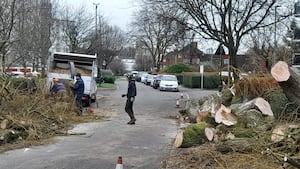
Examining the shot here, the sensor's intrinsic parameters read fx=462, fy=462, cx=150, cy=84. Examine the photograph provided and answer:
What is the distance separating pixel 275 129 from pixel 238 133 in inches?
58.2

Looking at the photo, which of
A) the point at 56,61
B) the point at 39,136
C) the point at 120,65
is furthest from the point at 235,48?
the point at 120,65

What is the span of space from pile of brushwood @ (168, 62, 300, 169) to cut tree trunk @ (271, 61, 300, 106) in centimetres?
2

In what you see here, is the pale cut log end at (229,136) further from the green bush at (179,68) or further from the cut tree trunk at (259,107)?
the green bush at (179,68)

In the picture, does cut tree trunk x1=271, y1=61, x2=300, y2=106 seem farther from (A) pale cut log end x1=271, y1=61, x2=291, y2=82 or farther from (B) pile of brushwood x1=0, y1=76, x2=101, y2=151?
(B) pile of brushwood x1=0, y1=76, x2=101, y2=151

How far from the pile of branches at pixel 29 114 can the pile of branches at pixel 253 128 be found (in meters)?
4.18

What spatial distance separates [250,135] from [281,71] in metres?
1.70

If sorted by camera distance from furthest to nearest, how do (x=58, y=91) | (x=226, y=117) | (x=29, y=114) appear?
(x=58, y=91) → (x=29, y=114) → (x=226, y=117)

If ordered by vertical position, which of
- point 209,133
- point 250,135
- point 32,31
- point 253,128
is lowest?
point 209,133

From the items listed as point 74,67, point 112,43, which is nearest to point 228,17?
point 74,67

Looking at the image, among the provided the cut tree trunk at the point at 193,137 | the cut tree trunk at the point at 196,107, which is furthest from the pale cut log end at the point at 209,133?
the cut tree trunk at the point at 196,107

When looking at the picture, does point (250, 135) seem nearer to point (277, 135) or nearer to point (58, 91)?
point (277, 135)

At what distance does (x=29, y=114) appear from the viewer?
13531mm

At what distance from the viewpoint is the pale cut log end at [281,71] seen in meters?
7.79

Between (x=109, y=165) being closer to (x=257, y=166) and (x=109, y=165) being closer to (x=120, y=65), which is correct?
(x=257, y=166)
